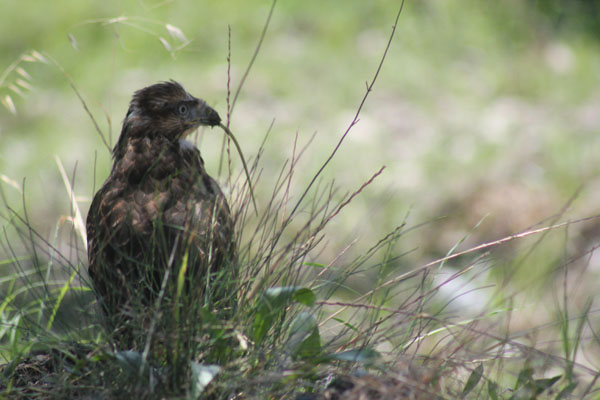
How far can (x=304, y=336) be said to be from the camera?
6.66 feet

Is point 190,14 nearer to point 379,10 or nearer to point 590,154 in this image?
point 379,10

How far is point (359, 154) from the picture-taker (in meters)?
6.55

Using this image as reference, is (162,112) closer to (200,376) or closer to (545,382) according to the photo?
(200,376)

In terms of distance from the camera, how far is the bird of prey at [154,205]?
7.44 feet

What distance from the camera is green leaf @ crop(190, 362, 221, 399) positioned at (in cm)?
177

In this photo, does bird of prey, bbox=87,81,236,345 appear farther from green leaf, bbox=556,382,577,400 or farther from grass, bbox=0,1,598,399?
grass, bbox=0,1,598,399

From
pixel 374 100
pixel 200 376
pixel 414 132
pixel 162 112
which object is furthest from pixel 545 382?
pixel 374 100

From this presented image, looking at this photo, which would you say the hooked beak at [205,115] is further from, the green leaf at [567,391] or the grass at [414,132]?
the green leaf at [567,391]

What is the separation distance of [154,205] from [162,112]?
0.47m

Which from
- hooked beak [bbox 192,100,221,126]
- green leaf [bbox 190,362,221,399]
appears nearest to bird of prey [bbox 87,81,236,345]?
hooked beak [bbox 192,100,221,126]

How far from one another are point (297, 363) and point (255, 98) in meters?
5.41

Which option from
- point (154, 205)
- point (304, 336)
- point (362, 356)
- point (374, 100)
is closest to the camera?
point (362, 356)

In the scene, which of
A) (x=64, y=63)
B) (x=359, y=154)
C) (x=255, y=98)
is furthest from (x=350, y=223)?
(x=64, y=63)

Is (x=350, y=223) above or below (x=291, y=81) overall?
below
